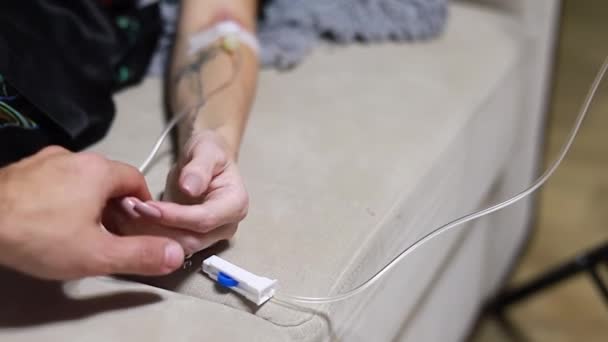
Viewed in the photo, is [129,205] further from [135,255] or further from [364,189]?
[364,189]

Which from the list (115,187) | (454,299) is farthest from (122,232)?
(454,299)

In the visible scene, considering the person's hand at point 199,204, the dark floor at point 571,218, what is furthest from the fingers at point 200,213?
the dark floor at point 571,218

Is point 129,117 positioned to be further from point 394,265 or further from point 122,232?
point 394,265

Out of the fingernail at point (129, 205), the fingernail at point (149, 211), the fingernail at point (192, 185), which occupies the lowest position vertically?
the fingernail at point (129, 205)

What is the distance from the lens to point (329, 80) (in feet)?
2.92

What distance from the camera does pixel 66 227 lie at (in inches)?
18.9

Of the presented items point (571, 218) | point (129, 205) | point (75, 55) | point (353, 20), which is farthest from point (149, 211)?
point (571, 218)

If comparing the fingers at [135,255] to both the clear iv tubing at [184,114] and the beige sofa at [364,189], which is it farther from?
the clear iv tubing at [184,114]

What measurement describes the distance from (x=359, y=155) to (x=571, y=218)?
0.75 meters

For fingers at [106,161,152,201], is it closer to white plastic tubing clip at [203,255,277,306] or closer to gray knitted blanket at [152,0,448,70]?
white plastic tubing clip at [203,255,277,306]

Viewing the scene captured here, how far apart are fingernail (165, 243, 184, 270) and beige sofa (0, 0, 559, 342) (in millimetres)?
45

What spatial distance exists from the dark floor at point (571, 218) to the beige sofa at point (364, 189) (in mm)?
92

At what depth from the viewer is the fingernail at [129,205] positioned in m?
0.55

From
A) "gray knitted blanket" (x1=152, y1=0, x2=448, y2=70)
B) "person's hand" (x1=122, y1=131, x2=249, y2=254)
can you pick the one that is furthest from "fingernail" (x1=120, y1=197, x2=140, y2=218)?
"gray knitted blanket" (x1=152, y1=0, x2=448, y2=70)
